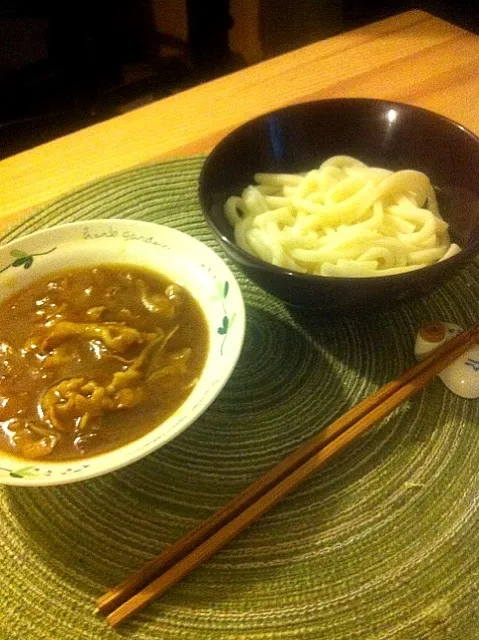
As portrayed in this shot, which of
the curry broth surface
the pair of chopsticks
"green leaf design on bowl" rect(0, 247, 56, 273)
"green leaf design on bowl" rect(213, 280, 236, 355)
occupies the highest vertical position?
"green leaf design on bowl" rect(0, 247, 56, 273)

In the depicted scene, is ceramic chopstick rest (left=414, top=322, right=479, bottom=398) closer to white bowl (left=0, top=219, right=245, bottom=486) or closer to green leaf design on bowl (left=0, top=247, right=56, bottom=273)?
white bowl (left=0, top=219, right=245, bottom=486)

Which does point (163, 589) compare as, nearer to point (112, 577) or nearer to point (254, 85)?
point (112, 577)

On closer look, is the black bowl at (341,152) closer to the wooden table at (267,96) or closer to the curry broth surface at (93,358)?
the curry broth surface at (93,358)

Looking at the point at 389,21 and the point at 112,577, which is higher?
the point at 389,21

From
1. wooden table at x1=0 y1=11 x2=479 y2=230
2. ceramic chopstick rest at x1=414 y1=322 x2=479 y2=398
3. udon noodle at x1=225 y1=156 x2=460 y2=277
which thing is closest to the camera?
ceramic chopstick rest at x1=414 y1=322 x2=479 y2=398

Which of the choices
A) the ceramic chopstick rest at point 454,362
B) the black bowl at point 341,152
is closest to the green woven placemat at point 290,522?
the ceramic chopstick rest at point 454,362

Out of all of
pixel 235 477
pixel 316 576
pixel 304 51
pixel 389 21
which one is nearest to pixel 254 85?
pixel 304 51

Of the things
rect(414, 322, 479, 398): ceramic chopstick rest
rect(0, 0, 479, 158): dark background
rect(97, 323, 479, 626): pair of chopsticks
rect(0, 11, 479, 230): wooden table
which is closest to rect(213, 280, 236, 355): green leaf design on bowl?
rect(97, 323, 479, 626): pair of chopsticks
